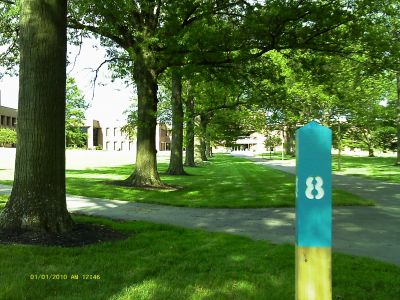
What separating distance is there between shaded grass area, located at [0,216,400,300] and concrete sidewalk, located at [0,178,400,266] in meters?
1.00

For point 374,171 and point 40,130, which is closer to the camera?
point 40,130

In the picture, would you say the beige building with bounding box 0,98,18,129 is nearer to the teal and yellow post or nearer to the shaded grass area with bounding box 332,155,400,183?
the shaded grass area with bounding box 332,155,400,183

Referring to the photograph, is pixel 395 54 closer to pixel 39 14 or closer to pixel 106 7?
pixel 106 7

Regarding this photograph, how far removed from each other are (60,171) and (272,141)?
209 feet

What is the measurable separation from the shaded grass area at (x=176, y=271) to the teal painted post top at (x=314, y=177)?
1.94 metres

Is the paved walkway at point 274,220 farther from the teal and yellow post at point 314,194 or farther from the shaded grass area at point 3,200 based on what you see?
the teal and yellow post at point 314,194

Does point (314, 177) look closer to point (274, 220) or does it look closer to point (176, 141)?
point (274, 220)

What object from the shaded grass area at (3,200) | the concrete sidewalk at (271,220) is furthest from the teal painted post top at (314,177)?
the shaded grass area at (3,200)

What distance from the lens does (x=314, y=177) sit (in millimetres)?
2891

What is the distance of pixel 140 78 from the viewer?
55.1 feet

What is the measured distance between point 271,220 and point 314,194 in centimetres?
720

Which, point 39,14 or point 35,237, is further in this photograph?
point 39,14

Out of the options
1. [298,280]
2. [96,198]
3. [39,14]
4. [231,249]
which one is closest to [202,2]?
[96,198]

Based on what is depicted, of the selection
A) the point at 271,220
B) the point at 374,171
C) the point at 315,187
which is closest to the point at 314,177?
the point at 315,187
